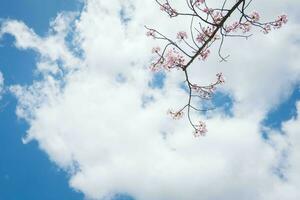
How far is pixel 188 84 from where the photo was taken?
9.11 metres

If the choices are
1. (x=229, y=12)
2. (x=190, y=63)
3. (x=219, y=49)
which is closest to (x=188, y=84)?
(x=190, y=63)

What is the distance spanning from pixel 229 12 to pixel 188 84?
170 centimetres

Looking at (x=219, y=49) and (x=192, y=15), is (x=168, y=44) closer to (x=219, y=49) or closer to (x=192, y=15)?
(x=192, y=15)

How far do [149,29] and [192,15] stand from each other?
51.5 inches

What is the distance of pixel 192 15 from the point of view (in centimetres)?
851

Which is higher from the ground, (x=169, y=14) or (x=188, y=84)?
(x=169, y=14)

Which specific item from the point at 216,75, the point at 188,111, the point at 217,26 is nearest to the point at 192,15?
the point at 217,26

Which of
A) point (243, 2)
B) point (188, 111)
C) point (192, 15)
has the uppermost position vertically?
point (243, 2)

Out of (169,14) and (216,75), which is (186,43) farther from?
(216,75)

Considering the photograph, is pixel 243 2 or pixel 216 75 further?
pixel 216 75

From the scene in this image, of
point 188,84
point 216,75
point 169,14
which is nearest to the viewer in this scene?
point 188,84

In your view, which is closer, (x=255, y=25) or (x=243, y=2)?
(x=243, y=2)

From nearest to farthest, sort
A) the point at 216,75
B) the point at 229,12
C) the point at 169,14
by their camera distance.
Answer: the point at 229,12 < the point at 169,14 < the point at 216,75

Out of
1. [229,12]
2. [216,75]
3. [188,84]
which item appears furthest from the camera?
[216,75]
